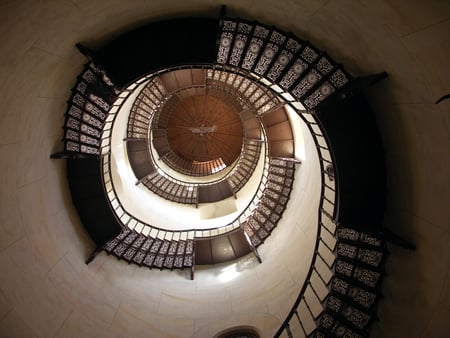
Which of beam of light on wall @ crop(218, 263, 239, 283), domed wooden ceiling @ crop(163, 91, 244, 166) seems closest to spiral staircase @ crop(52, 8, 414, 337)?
beam of light on wall @ crop(218, 263, 239, 283)

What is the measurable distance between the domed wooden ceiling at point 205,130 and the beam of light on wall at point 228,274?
21.4 feet

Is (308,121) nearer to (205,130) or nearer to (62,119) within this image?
(62,119)

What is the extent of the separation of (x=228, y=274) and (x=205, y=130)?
24.7ft

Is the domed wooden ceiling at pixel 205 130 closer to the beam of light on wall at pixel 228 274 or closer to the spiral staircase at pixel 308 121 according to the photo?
the beam of light on wall at pixel 228 274

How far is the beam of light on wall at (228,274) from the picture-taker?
7374 millimetres

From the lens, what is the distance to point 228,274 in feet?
24.9

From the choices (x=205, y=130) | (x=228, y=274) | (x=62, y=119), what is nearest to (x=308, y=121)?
(x=62, y=119)

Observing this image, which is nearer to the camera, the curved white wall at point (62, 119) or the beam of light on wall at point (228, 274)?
the curved white wall at point (62, 119)

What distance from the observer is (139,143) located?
32.3ft

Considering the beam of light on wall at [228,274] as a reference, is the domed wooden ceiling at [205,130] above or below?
above

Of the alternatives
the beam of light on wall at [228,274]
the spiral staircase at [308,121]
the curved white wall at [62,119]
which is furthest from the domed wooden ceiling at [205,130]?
the curved white wall at [62,119]

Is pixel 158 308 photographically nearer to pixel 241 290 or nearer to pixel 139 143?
pixel 241 290

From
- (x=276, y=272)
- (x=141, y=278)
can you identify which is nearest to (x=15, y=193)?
(x=141, y=278)

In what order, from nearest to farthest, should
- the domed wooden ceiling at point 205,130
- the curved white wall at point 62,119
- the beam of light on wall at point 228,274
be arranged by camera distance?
the curved white wall at point 62,119, the beam of light on wall at point 228,274, the domed wooden ceiling at point 205,130
